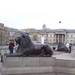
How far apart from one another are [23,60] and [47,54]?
1.34 metres

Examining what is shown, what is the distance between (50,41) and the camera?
93.1m

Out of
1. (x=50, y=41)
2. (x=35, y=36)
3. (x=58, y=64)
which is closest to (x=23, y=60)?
(x=58, y=64)

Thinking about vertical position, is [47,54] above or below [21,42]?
below

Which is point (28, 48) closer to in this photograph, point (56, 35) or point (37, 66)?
point (37, 66)

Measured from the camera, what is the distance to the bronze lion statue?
6.26 metres

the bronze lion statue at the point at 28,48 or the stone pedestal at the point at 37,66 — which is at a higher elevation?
the bronze lion statue at the point at 28,48

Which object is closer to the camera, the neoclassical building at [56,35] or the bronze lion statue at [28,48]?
the bronze lion statue at [28,48]

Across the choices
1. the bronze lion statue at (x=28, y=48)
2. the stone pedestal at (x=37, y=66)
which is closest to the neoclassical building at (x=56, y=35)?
the bronze lion statue at (x=28, y=48)

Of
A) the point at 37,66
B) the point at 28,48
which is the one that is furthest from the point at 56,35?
the point at 37,66

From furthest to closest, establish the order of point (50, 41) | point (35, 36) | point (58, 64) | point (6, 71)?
point (50, 41) < point (35, 36) < point (58, 64) < point (6, 71)

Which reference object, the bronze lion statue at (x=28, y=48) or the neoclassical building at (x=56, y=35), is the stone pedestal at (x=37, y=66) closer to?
the bronze lion statue at (x=28, y=48)

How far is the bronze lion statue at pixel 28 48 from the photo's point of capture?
626cm

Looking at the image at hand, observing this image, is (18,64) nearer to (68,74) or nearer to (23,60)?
(23,60)

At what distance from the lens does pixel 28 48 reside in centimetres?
633
